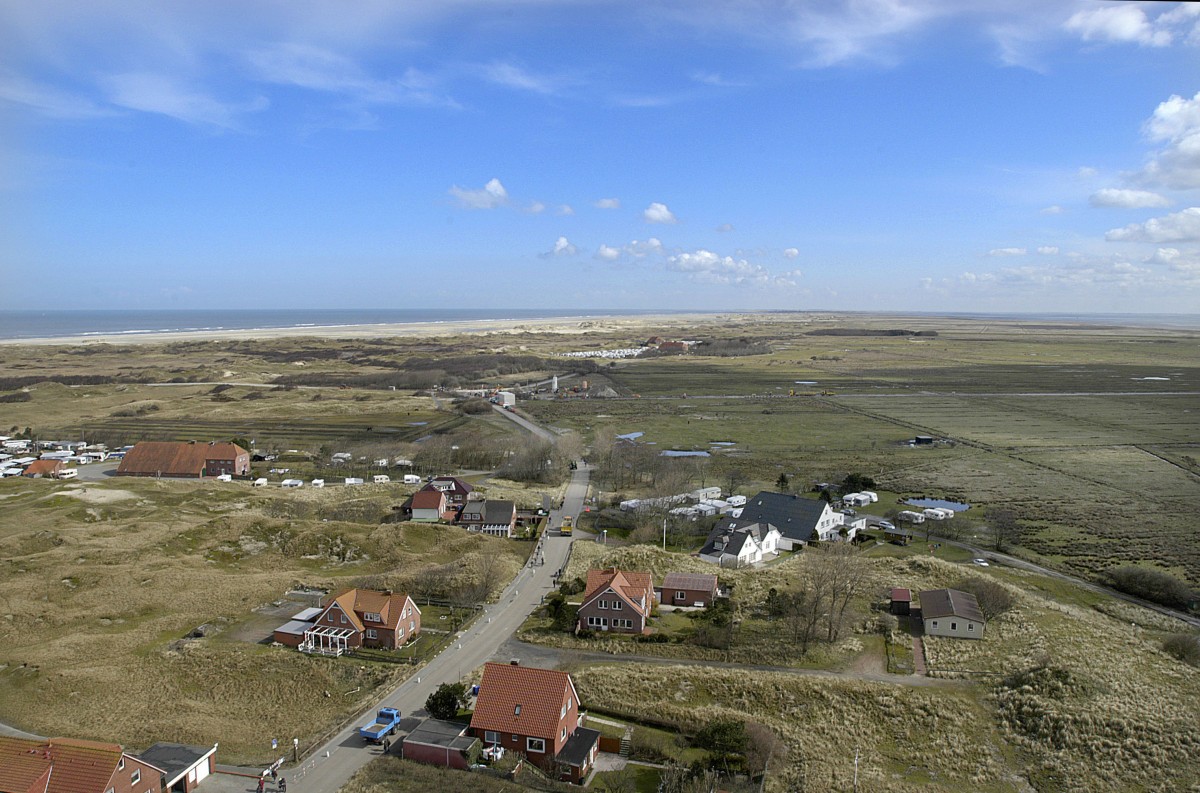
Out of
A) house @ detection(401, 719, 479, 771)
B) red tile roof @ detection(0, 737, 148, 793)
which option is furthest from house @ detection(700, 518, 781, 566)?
red tile roof @ detection(0, 737, 148, 793)

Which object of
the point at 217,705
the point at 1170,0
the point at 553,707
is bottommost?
the point at 217,705

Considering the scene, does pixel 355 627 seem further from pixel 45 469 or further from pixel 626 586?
pixel 45 469

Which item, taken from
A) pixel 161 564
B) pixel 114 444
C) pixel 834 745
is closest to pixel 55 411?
pixel 114 444

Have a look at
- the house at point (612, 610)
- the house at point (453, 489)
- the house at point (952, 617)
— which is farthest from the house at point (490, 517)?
the house at point (952, 617)

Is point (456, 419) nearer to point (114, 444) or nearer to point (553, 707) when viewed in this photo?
point (114, 444)

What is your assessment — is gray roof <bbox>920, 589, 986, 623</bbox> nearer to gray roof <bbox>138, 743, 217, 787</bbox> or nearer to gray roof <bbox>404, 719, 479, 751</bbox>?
gray roof <bbox>404, 719, 479, 751</bbox>
